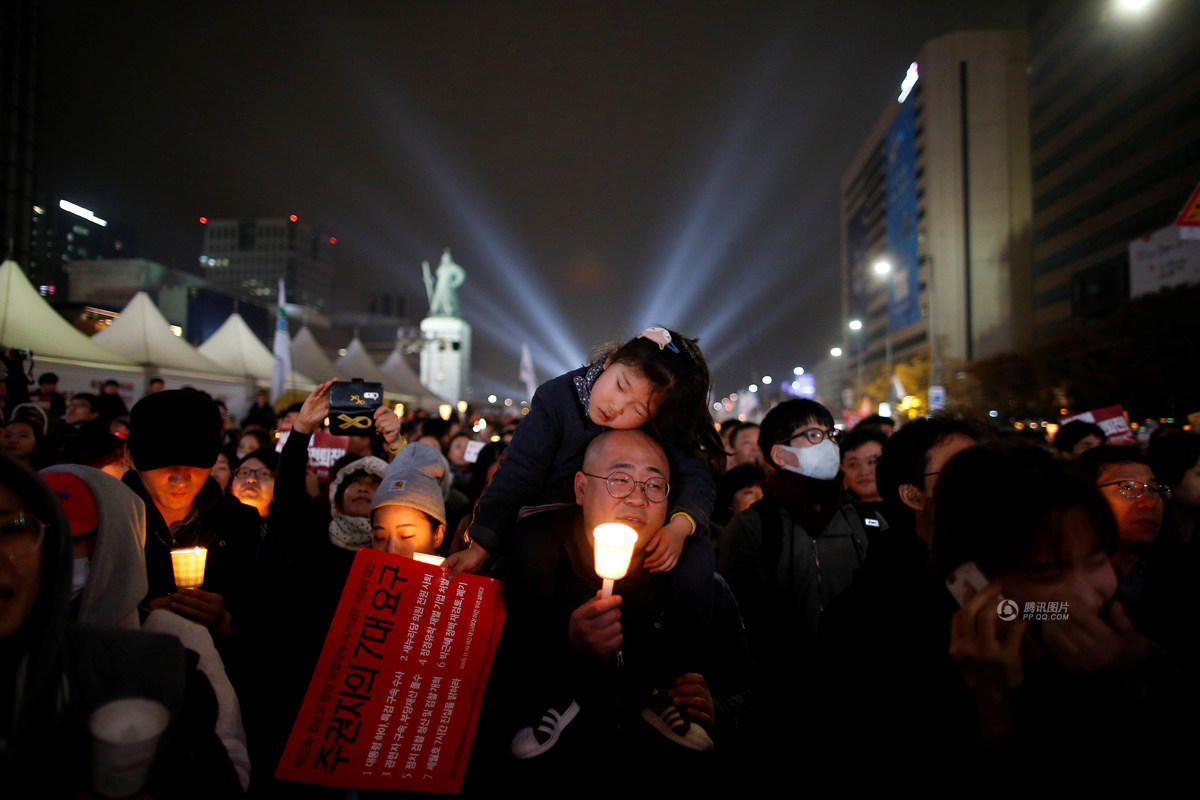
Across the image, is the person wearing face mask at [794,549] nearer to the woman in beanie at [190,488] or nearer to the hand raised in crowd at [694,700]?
the hand raised in crowd at [694,700]

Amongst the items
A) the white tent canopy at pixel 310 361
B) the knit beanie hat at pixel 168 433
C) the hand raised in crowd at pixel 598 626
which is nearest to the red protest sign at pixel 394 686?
the hand raised in crowd at pixel 598 626

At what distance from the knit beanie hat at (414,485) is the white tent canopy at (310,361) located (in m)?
22.6

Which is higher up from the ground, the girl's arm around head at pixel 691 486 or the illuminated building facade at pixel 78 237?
the illuminated building facade at pixel 78 237

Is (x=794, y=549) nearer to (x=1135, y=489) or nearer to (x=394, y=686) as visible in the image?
(x=1135, y=489)

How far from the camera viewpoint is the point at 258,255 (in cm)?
15925

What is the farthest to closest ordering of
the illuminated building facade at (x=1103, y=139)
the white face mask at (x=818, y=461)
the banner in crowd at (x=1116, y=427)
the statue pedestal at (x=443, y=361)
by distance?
the statue pedestal at (x=443, y=361) < the illuminated building facade at (x=1103, y=139) < the banner in crowd at (x=1116, y=427) < the white face mask at (x=818, y=461)

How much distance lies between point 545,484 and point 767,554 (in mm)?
1602

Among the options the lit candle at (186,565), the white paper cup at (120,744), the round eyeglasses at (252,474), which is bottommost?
the white paper cup at (120,744)

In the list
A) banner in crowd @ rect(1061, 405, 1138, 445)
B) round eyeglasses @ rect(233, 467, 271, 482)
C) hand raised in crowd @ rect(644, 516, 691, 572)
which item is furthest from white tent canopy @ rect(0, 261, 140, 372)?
banner in crowd @ rect(1061, 405, 1138, 445)

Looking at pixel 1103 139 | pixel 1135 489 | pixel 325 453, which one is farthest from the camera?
pixel 1103 139

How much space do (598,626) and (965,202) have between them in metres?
93.6

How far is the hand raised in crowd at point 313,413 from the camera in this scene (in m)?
3.79

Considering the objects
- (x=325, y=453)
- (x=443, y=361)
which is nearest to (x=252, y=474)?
(x=325, y=453)

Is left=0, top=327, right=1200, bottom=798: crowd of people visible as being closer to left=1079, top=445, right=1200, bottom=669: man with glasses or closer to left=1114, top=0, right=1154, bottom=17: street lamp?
left=1079, top=445, right=1200, bottom=669: man with glasses
